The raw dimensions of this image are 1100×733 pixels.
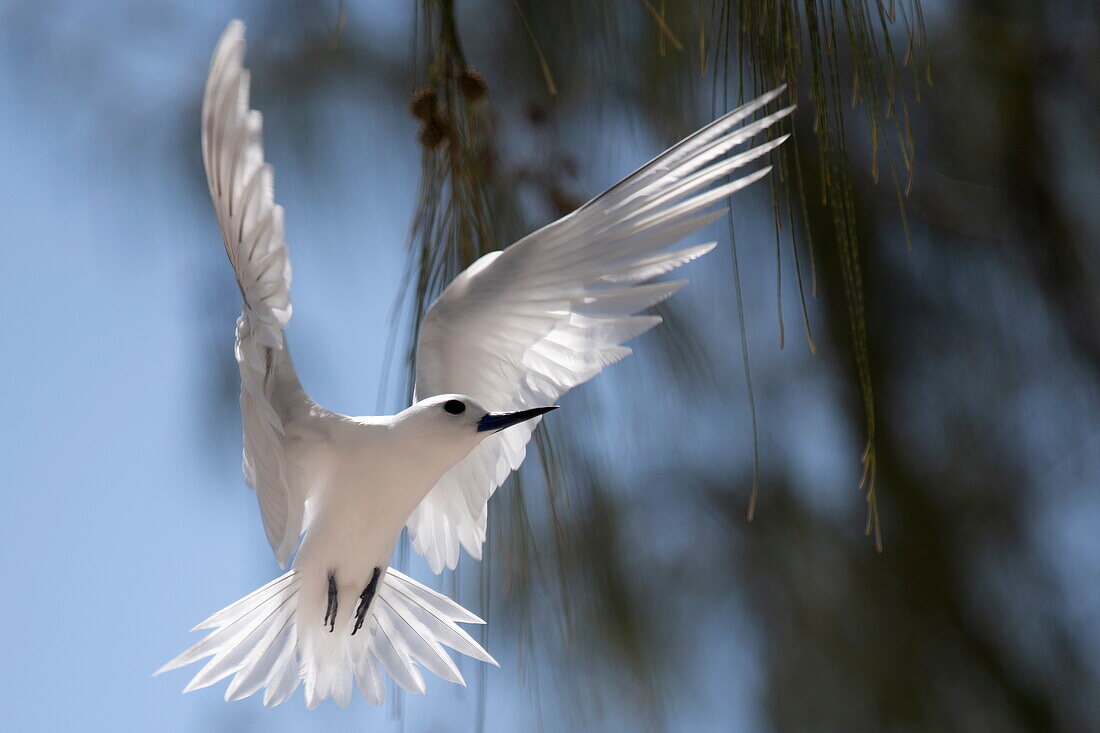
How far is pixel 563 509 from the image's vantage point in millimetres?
1171

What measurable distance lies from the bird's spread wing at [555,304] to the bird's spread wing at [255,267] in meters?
0.12

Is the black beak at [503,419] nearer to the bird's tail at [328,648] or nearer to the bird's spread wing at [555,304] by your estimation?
the bird's spread wing at [555,304]

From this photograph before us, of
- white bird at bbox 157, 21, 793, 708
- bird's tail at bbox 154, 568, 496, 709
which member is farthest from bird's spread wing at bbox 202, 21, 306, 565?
bird's tail at bbox 154, 568, 496, 709

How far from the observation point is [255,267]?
748mm

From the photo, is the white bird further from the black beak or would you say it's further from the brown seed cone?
the brown seed cone

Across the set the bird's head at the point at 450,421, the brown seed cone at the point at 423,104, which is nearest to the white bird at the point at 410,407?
the bird's head at the point at 450,421

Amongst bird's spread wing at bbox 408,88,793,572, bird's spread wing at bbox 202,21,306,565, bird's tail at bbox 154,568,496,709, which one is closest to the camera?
bird's spread wing at bbox 202,21,306,565

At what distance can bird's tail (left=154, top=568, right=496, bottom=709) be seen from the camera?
1.00 m

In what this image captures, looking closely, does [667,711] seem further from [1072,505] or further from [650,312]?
[1072,505]

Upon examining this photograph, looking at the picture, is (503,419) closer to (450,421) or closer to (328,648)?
(450,421)

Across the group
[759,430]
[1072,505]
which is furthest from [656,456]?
[1072,505]

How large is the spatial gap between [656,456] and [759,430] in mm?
154

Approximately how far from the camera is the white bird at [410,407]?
734 millimetres

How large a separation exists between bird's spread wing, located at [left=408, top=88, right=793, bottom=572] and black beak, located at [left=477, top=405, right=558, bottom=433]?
0.08 metres
